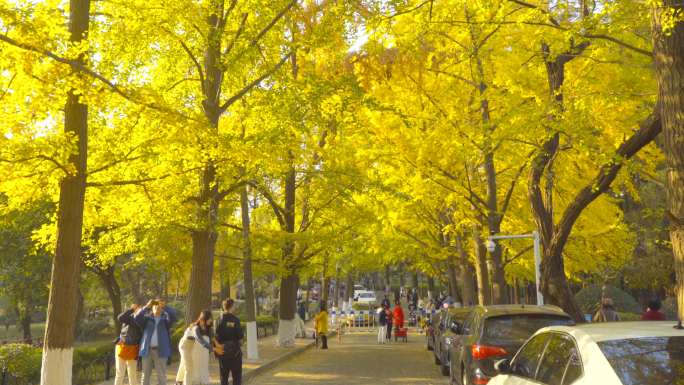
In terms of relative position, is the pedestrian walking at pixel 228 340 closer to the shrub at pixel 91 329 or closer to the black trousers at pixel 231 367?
the black trousers at pixel 231 367

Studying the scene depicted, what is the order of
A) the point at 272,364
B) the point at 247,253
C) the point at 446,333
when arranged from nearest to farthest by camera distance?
the point at 446,333
the point at 272,364
the point at 247,253

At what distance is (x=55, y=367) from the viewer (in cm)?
1073

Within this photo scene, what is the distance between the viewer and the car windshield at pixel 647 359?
4.57m

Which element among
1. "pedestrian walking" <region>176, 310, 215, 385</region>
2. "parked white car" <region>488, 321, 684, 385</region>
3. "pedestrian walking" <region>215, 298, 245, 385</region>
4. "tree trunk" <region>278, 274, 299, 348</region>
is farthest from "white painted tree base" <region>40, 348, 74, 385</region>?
"tree trunk" <region>278, 274, 299, 348</region>

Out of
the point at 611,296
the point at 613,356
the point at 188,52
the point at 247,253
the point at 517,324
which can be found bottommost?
the point at 613,356

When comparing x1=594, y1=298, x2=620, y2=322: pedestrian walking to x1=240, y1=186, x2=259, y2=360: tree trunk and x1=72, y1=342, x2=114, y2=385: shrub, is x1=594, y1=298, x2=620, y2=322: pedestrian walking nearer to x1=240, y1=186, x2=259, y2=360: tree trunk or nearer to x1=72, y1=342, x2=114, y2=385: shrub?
x1=240, y1=186, x2=259, y2=360: tree trunk

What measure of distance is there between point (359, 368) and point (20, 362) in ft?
29.4

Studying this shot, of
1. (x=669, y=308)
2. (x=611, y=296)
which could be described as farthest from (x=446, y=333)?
(x=611, y=296)

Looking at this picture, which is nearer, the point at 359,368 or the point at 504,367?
the point at 504,367

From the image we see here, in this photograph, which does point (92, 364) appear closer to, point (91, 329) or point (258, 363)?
point (258, 363)

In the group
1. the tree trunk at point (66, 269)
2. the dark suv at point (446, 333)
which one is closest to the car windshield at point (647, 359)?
the tree trunk at point (66, 269)

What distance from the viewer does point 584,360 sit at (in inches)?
197

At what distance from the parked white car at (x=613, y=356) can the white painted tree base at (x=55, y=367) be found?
7.53m

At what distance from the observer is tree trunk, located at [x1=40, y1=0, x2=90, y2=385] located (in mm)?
10742
